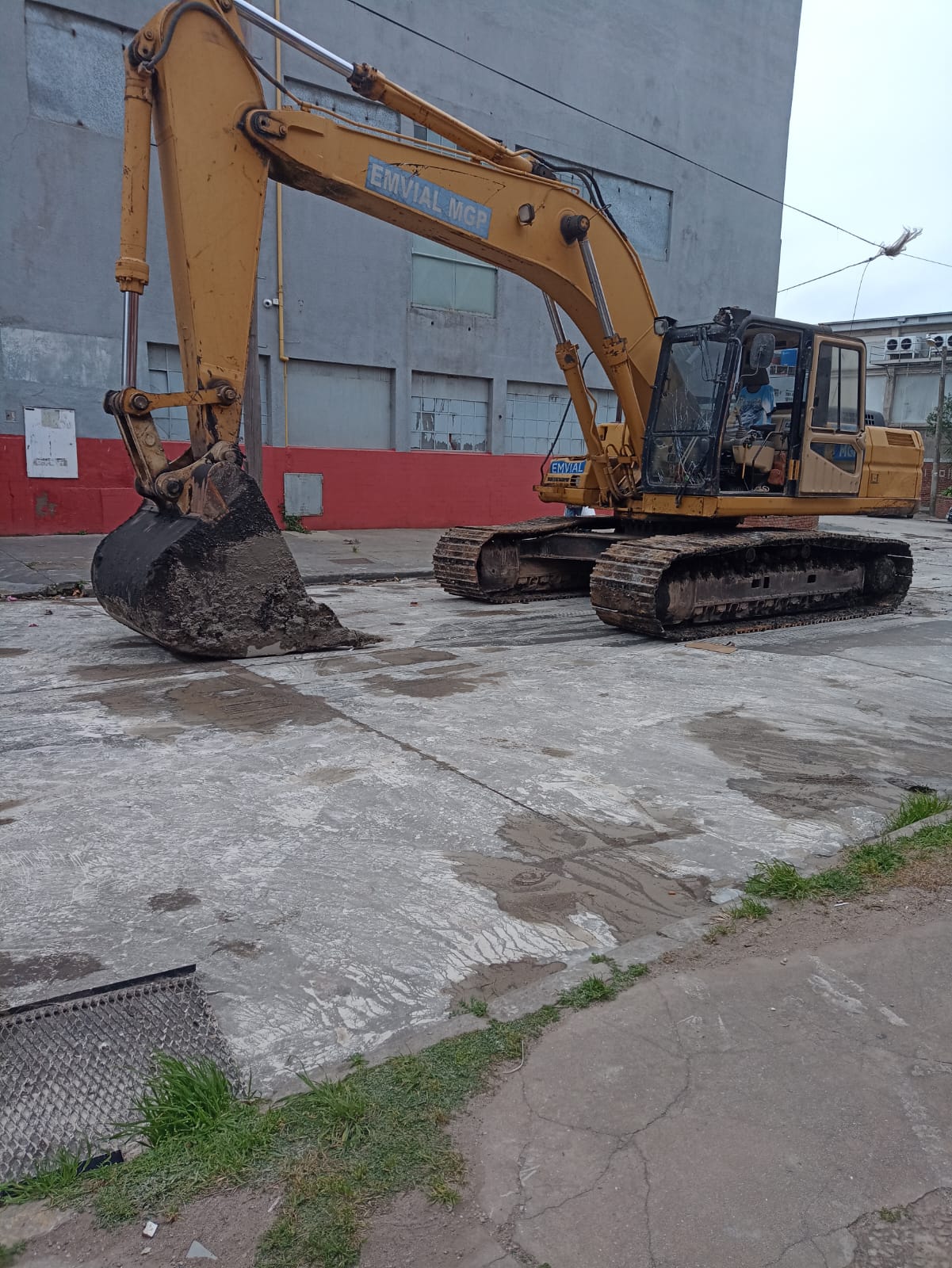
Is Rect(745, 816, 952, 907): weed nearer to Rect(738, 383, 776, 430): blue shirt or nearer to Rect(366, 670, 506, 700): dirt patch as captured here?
Rect(366, 670, 506, 700): dirt patch

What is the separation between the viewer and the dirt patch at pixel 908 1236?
2104 millimetres

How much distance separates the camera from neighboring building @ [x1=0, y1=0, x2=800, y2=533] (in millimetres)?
14430

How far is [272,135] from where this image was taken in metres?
7.27

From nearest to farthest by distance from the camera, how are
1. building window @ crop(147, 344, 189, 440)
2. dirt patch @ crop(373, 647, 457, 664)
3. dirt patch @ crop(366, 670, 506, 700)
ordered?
dirt patch @ crop(366, 670, 506, 700) < dirt patch @ crop(373, 647, 457, 664) < building window @ crop(147, 344, 189, 440)

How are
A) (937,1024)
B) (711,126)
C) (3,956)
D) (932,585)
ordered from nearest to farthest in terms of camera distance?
(937,1024) → (3,956) → (932,585) → (711,126)

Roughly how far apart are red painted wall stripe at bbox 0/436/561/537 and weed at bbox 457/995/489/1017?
45.0ft

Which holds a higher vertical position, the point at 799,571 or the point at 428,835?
the point at 799,571

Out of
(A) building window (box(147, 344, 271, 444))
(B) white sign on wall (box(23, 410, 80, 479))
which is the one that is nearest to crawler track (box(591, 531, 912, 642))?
(A) building window (box(147, 344, 271, 444))

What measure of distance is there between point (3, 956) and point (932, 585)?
13686 mm

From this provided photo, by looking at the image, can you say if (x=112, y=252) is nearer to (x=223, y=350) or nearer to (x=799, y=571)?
(x=223, y=350)

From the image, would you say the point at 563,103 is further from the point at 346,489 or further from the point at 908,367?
the point at 908,367

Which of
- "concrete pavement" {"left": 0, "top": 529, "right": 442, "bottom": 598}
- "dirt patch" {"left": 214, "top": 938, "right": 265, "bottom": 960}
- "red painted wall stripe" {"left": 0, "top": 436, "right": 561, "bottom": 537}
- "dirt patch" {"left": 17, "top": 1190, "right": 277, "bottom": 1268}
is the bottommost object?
"dirt patch" {"left": 17, "top": 1190, "right": 277, "bottom": 1268}

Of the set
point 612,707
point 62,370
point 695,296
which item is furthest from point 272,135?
point 695,296

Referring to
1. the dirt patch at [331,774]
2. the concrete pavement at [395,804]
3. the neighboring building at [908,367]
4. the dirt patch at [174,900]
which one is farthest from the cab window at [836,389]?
the neighboring building at [908,367]
